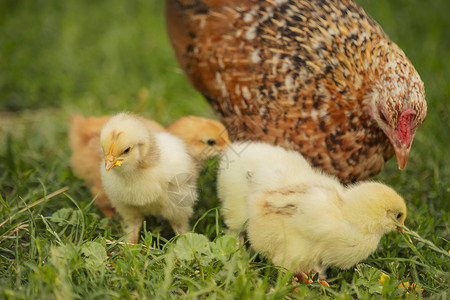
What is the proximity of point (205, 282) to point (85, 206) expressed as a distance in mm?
888

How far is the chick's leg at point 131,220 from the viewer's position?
8.25ft

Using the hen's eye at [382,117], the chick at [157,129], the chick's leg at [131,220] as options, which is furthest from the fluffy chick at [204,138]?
the hen's eye at [382,117]

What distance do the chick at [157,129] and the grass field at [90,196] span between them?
0.10 m

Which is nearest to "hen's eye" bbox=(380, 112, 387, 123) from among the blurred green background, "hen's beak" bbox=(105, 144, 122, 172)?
the blurred green background

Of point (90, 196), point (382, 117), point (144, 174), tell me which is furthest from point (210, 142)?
point (382, 117)

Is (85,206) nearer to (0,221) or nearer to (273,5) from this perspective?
(0,221)

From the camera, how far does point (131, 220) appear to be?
2559 millimetres

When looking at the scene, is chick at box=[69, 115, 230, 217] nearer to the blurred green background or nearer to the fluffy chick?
the fluffy chick

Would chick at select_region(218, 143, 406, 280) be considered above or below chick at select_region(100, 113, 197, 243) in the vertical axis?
above

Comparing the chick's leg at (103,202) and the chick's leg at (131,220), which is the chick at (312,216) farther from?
the chick's leg at (103,202)

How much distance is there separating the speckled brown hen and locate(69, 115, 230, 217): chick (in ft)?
0.41

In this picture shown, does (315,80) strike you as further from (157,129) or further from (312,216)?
(157,129)

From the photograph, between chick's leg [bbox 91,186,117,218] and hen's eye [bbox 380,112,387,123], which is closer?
hen's eye [bbox 380,112,387,123]

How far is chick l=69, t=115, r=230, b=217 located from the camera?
277 centimetres
